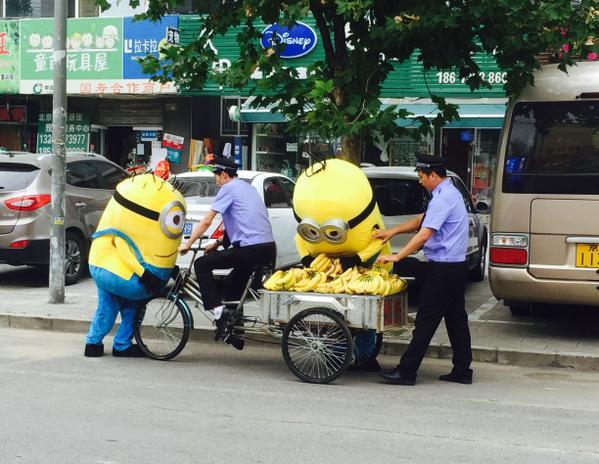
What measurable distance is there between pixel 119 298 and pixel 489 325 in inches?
160

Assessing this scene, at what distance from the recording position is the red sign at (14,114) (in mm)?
22031

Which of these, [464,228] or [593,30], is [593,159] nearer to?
[593,30]

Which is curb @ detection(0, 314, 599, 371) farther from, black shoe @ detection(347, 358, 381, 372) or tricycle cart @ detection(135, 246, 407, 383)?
black shoe @ detection(347, 358, 381, 372)

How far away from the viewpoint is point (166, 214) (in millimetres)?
8133

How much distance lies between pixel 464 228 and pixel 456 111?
3.00 meters

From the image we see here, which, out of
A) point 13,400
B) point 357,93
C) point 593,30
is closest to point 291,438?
point 13,400

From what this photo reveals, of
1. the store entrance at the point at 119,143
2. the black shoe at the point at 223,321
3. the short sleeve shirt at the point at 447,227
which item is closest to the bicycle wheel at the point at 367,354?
the short sleeve shirt at the point at 447,227

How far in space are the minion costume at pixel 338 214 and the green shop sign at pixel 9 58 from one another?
49.2ft

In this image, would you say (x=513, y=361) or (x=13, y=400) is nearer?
(x=13, y=400)

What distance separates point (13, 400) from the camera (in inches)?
259

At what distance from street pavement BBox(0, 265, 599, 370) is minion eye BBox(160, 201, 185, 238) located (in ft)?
3.19

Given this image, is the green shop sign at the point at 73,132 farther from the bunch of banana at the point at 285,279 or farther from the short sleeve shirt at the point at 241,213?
the bunch of banana at the point at 285,279

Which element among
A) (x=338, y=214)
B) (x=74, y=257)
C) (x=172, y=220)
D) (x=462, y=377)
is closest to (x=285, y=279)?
(x=338, y=214)

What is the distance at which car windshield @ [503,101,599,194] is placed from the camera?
877 centimetres
